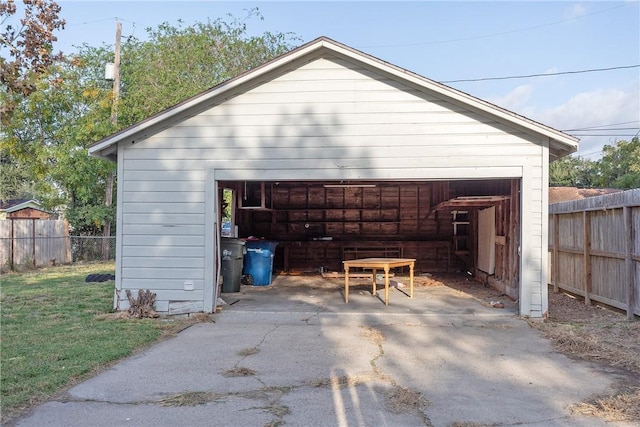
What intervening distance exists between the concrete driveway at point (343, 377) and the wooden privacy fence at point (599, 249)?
179 cm

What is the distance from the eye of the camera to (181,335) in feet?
25.1

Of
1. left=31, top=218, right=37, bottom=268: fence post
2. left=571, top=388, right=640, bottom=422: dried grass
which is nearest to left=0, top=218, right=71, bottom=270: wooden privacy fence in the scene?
left=31, top=218, right=37, bottom=268: fence post

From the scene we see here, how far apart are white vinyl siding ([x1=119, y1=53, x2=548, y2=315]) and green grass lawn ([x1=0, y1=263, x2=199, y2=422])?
1.11 meters

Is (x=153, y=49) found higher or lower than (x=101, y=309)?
higher

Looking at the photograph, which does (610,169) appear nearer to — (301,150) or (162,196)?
(301,150)

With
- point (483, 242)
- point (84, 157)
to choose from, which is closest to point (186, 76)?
point (84, 157)

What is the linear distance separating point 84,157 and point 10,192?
934 inches

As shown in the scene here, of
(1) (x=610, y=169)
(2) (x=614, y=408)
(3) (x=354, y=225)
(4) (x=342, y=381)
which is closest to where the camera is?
(2) (x=614, y=408)

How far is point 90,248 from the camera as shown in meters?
22.1

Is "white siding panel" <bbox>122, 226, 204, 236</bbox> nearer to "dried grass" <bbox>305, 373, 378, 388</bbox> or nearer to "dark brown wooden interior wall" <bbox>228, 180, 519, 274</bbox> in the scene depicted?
"dried grass" <bbox>305, 373, 378, 388</bbox>

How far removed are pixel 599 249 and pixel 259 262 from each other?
7.60 m

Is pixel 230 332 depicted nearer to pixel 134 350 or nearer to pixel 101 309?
pixel 134 350

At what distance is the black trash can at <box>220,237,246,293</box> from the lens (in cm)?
1120

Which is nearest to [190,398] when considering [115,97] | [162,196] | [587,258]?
[162,196]
